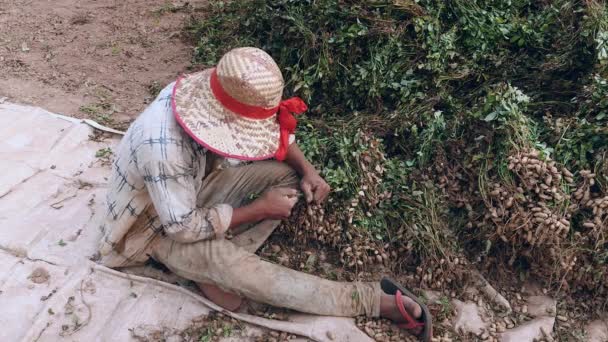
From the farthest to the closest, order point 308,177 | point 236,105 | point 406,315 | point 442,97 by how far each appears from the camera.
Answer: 1. point 442,97
2. point 308,177
3. point 406,315
4. point 236,105

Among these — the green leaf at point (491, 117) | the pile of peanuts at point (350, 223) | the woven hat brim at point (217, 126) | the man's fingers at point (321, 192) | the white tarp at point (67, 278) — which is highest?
the woven hat brim at point (217, 126)

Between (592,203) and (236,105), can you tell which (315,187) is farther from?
(592,203)

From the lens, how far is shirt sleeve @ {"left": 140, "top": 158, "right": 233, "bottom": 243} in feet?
6.72

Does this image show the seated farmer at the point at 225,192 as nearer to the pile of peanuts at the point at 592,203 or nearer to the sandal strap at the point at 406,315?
the sandal strap at the point at 406,315

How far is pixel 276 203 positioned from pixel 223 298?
498mm

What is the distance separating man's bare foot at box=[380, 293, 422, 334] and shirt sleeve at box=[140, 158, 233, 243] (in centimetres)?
81

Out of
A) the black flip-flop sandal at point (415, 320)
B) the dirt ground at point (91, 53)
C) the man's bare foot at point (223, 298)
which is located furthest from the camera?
the dirt ground at point (91, 53)

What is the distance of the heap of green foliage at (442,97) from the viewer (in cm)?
255

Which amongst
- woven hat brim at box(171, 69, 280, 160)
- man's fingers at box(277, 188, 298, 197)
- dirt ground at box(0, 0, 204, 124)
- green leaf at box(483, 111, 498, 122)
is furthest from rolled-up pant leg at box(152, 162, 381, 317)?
dirt ground at box(0, 0, 204, 124)

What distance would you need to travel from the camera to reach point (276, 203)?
7.89 ft

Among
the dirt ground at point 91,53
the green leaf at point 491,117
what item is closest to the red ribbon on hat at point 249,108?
the green leaf at point 491,117

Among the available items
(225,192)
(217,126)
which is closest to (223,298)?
(225,192)

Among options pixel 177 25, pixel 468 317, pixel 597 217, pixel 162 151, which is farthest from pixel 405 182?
pixel 177 25

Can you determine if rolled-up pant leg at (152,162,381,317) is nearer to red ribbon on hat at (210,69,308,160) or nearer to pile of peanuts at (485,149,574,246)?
red ribbon on hat at (210,69,308,160)
